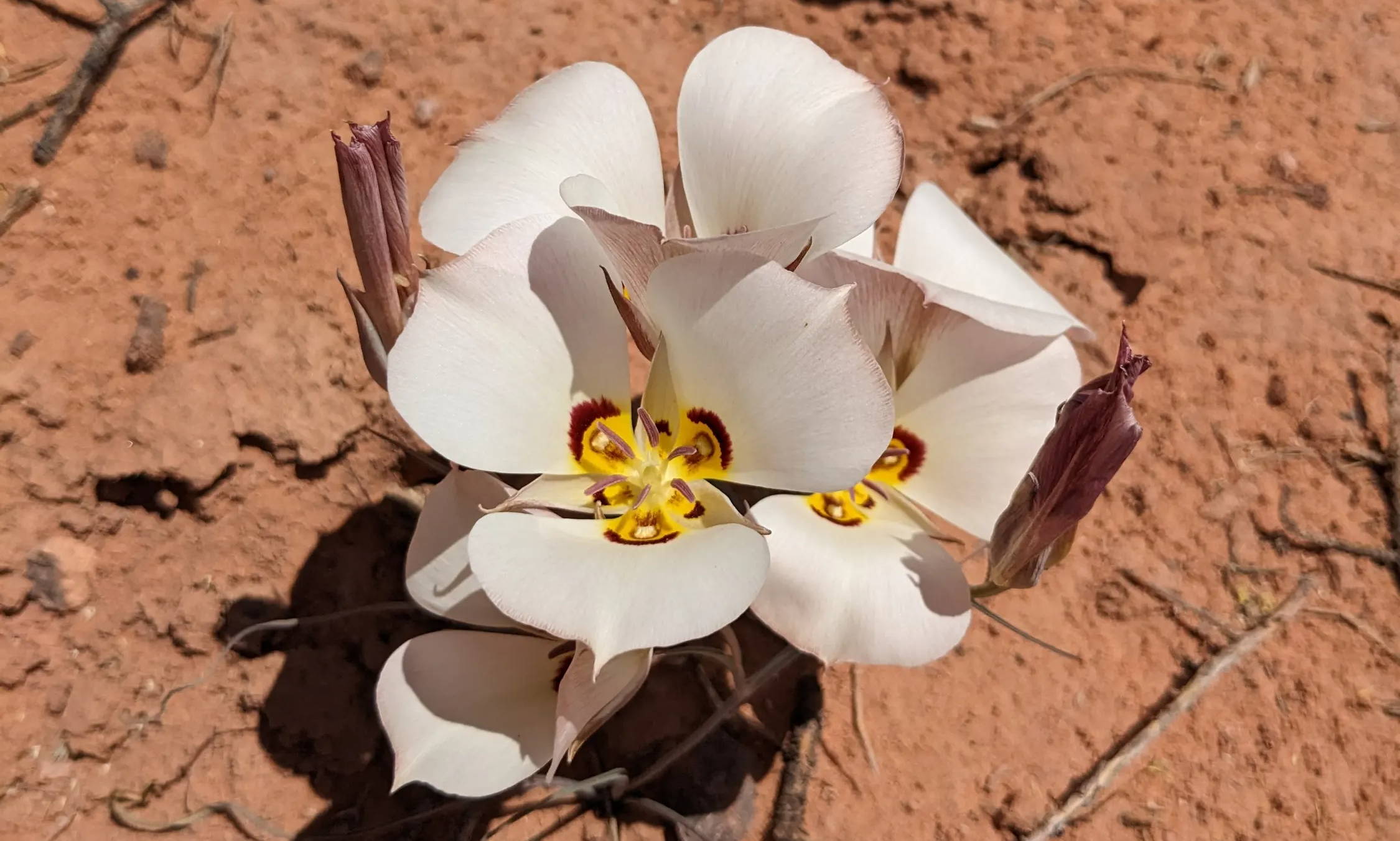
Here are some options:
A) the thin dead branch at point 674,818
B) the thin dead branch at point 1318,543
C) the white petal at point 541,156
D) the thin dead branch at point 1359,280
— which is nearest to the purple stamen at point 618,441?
the white petal at point 541,156

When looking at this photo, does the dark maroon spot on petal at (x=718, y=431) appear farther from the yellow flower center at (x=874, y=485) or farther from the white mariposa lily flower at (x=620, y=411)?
the yellow flower center at (x=874, y=485)

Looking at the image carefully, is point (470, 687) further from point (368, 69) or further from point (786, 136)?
point (368, 69)

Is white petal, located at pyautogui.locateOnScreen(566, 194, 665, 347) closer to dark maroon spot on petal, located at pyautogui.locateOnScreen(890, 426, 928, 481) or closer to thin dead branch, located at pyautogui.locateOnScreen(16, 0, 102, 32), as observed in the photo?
dark maroon spot on petal, located at pyautogui.locateOnScreen(890, 426, 928, 481)

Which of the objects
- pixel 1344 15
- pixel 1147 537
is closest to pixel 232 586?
pixel 1147 537

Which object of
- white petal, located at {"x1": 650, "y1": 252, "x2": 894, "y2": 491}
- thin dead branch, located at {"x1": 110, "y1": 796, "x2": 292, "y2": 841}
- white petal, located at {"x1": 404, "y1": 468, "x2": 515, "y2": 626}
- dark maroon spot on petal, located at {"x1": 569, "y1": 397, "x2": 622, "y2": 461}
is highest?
white petal, located at {"x1": 650, "y1": 252, "x2": 894, "y2": 491}

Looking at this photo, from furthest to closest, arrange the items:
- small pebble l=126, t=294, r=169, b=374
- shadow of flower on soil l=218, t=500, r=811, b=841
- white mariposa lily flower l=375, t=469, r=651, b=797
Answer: small pebble l=126, t=294, r=169, b=374 → shadow of flower on soil l=218, t=500, r=811, b=841 → white mariposa lily flower l=375, t=469, r=651, b=797

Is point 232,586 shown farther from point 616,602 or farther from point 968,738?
point 968,738

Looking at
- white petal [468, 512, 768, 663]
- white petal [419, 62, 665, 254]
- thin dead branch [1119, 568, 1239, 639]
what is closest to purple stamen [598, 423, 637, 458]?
white petal [468, 512, 768, 663]
